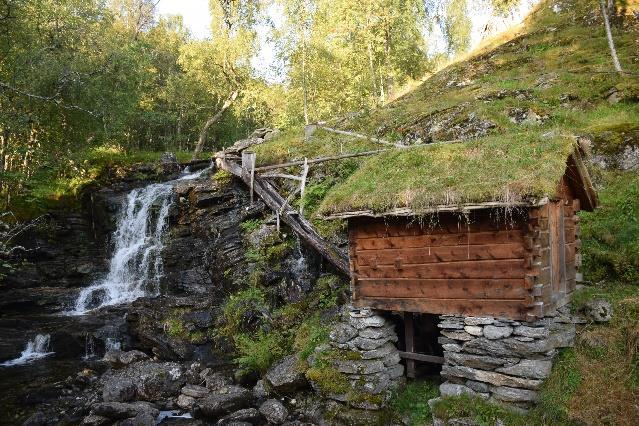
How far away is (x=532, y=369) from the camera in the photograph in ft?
28.8

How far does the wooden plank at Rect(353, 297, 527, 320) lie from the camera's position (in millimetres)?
9055

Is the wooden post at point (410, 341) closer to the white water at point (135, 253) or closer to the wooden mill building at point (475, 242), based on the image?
the wooden mill building at point (475, 242)

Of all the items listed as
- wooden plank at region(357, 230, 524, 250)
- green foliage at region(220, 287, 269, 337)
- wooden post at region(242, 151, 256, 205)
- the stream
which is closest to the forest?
the stream

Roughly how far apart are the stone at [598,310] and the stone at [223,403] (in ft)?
27.2

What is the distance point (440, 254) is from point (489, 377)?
8.59 ft

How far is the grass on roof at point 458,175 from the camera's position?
876 cm

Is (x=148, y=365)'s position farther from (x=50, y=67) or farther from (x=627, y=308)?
(x=50, y=67)

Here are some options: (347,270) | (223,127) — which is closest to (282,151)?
(347,270)

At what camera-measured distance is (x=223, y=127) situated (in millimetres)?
48062

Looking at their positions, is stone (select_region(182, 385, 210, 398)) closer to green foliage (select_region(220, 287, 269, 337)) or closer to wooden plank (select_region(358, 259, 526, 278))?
green foliage (select_region(220, 287, 269, 337))

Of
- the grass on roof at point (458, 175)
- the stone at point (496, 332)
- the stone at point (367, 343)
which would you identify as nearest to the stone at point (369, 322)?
the stone at point (367, 343)

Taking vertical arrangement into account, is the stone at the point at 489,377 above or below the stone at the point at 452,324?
below

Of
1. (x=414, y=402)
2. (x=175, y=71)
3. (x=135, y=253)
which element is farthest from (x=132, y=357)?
(x=175, y=71)

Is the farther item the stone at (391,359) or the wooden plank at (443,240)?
the stone at (391,359)
